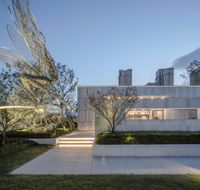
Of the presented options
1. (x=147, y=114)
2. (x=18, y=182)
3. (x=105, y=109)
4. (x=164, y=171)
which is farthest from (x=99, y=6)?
(x=147, y=114)

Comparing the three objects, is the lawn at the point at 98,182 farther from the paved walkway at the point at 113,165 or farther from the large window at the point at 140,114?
the large window at the point at 140,114

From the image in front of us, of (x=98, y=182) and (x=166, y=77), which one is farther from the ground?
(x=166, y=77)

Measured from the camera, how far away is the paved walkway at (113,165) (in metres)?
8.10

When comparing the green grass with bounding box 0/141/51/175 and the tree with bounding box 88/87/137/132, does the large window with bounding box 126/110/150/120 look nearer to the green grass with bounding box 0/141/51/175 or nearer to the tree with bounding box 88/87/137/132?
the tree with bounding box 88/87/137/132

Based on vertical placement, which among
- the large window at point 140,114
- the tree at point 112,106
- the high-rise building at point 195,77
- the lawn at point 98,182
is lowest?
the lawn at point 98,182

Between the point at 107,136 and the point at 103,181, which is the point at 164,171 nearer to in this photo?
the point at 103,181

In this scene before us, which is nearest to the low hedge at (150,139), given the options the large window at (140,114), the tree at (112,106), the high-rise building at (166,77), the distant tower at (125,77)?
the tree at (112,106)

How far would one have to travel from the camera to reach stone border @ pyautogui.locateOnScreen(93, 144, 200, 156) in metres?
11.1

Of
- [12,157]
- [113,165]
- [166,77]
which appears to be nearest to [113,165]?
[113,165]

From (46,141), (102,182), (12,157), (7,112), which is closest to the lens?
A: (102,182)

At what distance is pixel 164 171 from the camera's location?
8094mm

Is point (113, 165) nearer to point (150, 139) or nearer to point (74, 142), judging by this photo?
point (150, 139)

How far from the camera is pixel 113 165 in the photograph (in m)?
9.12

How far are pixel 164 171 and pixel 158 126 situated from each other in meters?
7.34
